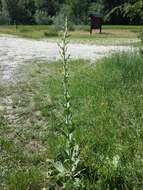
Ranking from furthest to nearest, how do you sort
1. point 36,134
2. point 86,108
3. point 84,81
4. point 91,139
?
point 84,81
point 86,108
point 36,134
point 91,139

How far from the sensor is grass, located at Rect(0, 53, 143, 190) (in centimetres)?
535

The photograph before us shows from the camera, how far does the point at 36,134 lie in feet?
22.7

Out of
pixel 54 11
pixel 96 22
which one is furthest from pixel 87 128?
pixel 54 11

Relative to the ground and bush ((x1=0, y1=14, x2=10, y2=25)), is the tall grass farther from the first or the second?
bush ((x1=0, y1=14, x2=10, y2=25))

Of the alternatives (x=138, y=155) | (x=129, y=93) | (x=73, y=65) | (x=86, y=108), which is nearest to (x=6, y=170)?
(x=138, y=155)

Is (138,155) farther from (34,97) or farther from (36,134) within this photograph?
(34,97)

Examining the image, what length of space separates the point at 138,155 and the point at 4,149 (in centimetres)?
175

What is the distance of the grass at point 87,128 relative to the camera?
17.6 ft

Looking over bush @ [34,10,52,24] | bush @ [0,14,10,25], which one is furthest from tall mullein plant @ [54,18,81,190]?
bush @ [34,10,52,24]

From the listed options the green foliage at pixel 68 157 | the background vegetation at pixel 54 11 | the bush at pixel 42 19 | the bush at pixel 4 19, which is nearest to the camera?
the green foliage at pixel 68 157

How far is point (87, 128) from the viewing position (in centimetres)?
681

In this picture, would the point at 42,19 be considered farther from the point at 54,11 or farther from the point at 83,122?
the point at 83,122

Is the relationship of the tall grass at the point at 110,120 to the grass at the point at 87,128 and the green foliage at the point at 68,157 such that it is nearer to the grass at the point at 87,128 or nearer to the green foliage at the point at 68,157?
the grass at the point at 87,128

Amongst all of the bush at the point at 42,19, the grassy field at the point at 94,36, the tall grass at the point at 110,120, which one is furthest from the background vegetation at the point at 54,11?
the tall grass at the point at 110,120
